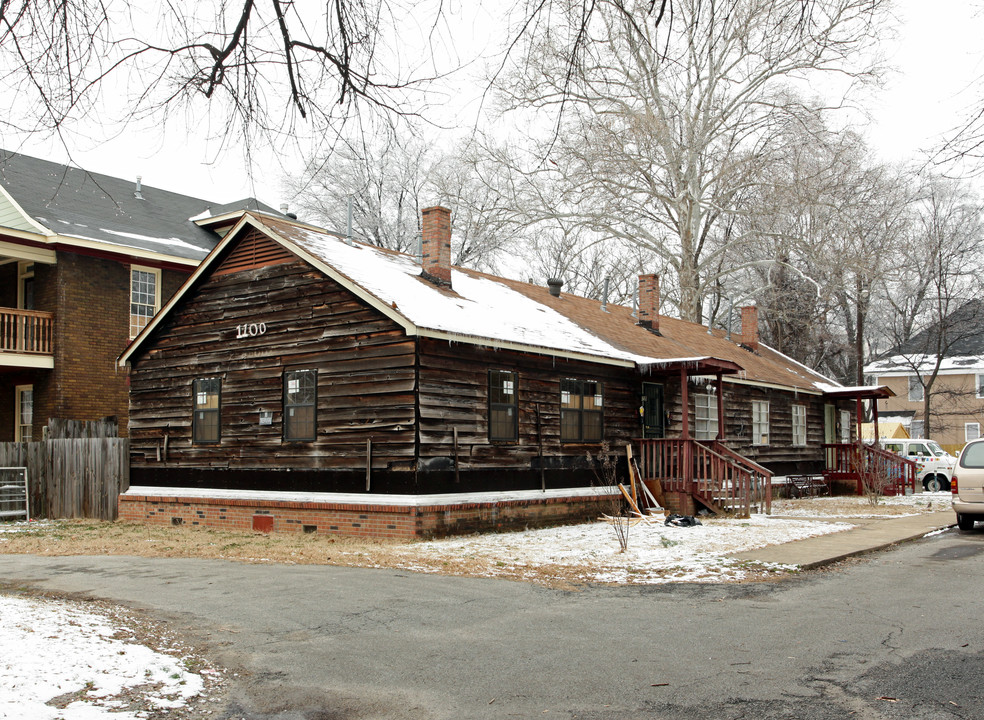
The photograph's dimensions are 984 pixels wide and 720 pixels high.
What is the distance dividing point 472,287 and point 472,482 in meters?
6.11

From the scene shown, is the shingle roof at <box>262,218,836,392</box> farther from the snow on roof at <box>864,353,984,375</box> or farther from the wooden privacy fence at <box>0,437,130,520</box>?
the snow on roof at <box>864,353,984,375</box>

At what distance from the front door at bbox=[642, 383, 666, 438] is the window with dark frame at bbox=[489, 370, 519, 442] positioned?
4.88 m

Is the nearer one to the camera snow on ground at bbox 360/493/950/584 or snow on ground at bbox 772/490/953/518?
snow on ground at bbox 360/493/950/584


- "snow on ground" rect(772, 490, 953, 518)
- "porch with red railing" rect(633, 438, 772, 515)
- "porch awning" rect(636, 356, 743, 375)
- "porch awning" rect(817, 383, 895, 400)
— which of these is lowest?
"snow on ground" rect(772, 490, 953, 518)

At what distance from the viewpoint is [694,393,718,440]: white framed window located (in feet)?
78.5

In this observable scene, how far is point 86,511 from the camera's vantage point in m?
20.9

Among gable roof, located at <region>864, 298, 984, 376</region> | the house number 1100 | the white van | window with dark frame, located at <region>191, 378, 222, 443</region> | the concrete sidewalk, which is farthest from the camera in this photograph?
gable roof, located at <region>864, 298, 984, 376</region>

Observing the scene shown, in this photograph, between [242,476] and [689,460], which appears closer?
→ [242,476]

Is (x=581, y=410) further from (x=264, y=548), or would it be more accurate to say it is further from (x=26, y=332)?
(x=26, y=332)

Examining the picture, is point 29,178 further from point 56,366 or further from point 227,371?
point 227,371

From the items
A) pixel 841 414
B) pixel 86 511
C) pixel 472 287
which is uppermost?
pixel 472 287

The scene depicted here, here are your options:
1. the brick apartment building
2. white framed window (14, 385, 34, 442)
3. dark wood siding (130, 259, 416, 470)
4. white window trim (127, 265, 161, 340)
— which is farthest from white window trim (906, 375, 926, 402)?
white framed window (14, 385, 34, 442)

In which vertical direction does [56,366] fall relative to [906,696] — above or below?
above

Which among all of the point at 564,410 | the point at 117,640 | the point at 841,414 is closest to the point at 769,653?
the point at 117,640
